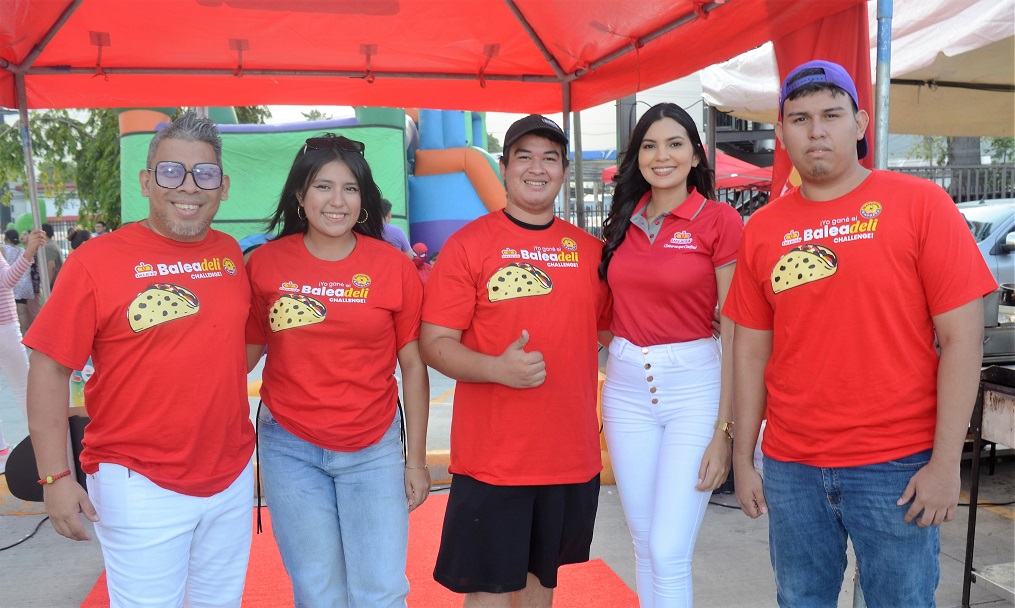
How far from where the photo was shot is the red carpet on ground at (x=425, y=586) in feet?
11.5

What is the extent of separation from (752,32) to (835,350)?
77.9 inches

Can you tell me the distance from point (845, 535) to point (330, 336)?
5.52 ft

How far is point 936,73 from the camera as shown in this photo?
5555 millimetres

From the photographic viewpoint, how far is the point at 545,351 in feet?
8.29

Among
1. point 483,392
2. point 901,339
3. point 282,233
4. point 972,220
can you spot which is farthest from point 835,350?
point 972,220

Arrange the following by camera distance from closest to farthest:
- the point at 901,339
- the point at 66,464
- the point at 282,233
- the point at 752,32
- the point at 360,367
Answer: the point at 901,339
the point at 66,464
the point at 360,367
the point at 282,233
the point at 752,32

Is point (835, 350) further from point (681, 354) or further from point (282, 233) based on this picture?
point (282, 233)

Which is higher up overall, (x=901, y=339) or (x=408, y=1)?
(x=408, y=1)

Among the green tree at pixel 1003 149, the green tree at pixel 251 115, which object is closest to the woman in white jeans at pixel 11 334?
the green tree at pixel 251 115

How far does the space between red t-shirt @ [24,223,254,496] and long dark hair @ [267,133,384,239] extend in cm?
43

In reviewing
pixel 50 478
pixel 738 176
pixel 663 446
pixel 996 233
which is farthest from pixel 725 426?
pixel 738 176

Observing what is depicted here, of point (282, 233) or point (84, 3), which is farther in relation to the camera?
point (84, 3)

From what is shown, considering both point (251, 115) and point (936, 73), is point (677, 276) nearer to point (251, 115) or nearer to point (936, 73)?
point (936, 73)

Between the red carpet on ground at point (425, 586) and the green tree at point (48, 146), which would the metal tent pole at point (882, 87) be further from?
the green tree at point (48, 146)
